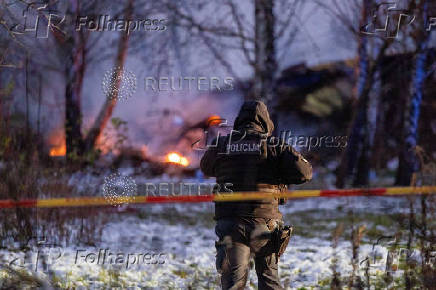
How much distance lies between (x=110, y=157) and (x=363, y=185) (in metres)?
5.99

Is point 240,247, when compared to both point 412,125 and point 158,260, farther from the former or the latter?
point 412,125

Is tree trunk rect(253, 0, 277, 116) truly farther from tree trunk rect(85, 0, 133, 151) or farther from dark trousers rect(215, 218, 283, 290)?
dark trousers rect(215, 218, 283, 290)

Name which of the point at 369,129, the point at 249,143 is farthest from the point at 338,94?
the point at 249,143

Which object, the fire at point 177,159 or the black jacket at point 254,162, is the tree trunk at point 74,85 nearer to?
the fire at point 177,159

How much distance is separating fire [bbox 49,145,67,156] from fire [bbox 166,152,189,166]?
5.94 ft

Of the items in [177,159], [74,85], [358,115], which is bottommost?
[177,159]

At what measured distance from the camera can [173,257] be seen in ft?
22.4

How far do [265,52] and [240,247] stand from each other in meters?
7.63

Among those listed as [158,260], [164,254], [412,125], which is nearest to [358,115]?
[412,125]

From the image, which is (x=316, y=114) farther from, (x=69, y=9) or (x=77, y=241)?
(x=77, y=241)

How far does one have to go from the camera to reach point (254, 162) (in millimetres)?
3752

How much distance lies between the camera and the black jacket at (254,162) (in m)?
3.72

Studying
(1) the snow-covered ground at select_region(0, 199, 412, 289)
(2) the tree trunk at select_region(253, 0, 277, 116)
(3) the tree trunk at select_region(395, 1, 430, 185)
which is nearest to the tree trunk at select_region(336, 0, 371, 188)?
(3) the tree trunk at select_region(395, 1, 430, 185)

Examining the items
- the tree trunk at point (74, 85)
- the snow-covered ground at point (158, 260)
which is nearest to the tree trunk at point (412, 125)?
the snow-covered ground at point (158, 260)
